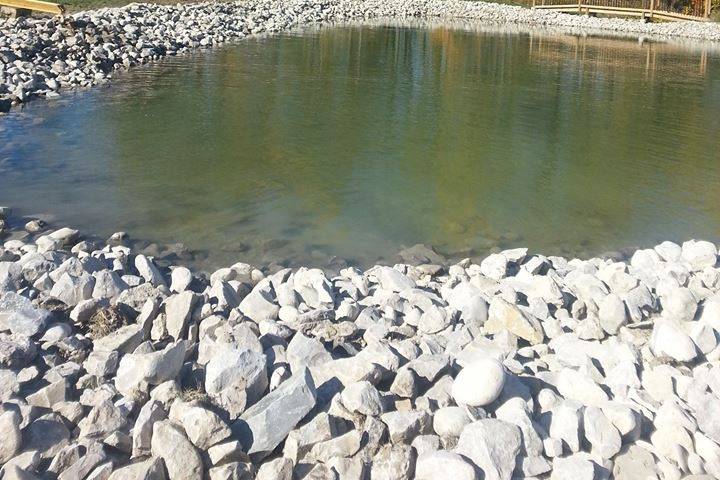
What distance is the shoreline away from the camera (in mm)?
15008

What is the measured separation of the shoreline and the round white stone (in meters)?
11.2

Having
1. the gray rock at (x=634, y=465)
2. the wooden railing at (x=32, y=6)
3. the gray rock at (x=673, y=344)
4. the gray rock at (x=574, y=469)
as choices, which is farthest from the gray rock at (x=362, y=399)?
the wooden railing at (x=32, y=6)

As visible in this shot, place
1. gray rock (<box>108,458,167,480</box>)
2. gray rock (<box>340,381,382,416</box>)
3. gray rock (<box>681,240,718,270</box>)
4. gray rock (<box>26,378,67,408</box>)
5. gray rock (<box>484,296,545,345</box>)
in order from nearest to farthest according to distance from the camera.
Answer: gray rock (<box>108,458,167,480</box>), gray rock (<box>340,381,382,416</box>), gray rock (<box>26,378,67,408</box>), gray rock (<box>484,296,545,345</box>), gray rock (<box>681,240,718,270</box>)

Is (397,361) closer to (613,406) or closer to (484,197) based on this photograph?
(613,406)

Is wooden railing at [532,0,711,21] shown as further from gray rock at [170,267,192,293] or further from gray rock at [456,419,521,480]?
gray rock at [456,419,521,480]

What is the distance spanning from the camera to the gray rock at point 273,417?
3.62 metres

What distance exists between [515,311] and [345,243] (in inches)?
105

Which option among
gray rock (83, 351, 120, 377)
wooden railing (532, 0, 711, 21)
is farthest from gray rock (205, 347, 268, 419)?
wooden railing (532, 0, 711, 21)

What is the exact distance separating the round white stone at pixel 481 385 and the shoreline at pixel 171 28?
36.7 ft

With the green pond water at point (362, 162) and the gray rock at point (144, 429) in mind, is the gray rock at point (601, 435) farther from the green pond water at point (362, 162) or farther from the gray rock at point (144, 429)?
the green pond water at point (362, 162)

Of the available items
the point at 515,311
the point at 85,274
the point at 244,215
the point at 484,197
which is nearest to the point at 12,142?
the point at 244,215

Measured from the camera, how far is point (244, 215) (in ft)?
26.0

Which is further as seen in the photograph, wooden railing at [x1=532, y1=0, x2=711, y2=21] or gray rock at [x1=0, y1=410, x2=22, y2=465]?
wooden railing at [x1=532, y1=0, x2=711, y2=21]

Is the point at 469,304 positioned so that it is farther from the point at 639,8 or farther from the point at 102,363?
the point at 639,8
